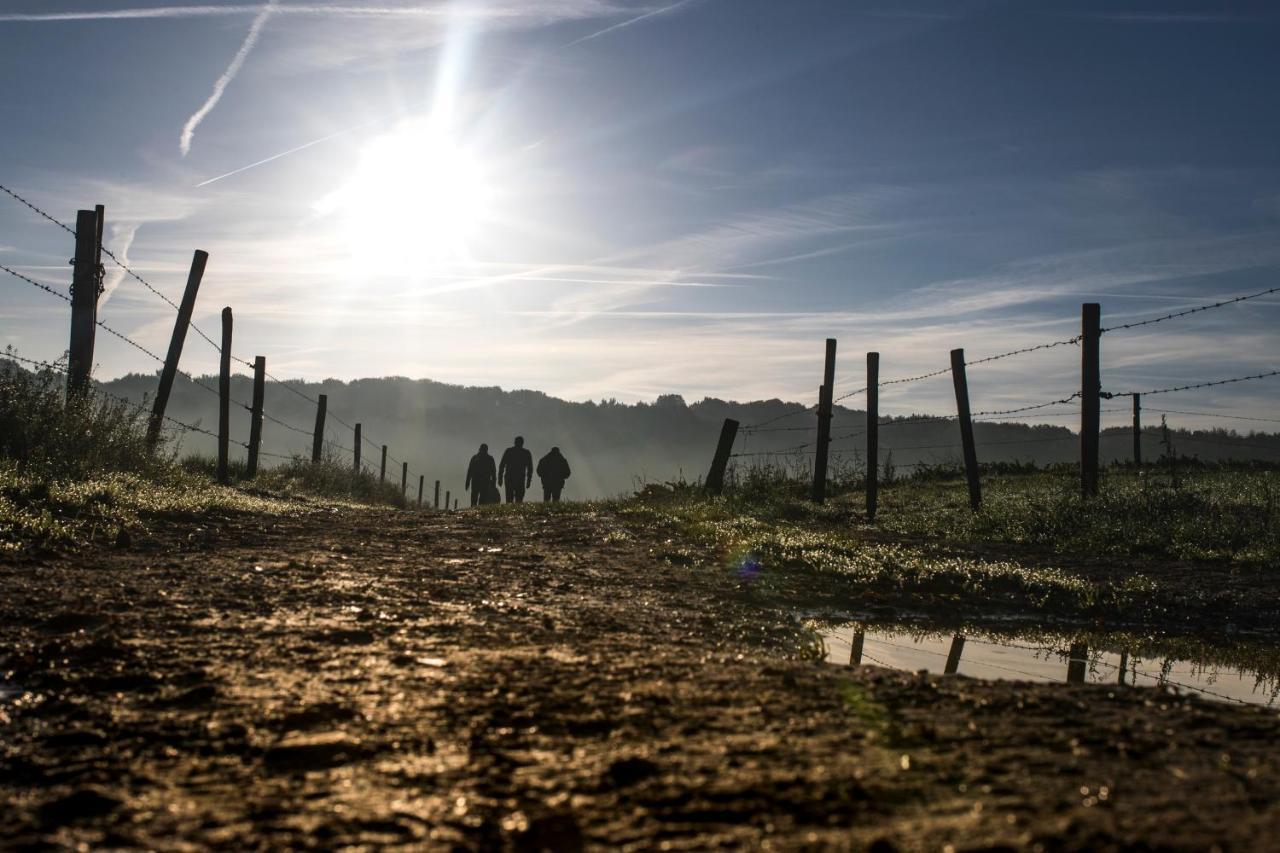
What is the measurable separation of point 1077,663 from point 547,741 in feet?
9.97

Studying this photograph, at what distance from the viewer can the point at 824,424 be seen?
56.5ft

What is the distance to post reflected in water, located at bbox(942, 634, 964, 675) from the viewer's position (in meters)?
4.15

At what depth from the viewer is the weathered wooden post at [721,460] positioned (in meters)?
19.1

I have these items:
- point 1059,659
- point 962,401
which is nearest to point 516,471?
point 962,401

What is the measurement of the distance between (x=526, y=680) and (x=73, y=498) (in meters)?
6.05

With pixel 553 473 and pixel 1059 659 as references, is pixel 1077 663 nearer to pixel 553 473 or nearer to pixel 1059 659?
pixel 1059 659

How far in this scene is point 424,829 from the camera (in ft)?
6.44

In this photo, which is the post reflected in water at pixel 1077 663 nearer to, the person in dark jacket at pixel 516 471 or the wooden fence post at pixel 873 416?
the wooden fence post at pixel 873 416

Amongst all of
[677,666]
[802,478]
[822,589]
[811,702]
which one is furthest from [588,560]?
[802,478]

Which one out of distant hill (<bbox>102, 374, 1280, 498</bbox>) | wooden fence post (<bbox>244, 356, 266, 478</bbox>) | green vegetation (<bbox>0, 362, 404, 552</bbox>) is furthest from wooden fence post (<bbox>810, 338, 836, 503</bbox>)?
distant hill (<bbox>102, 374, 1280, 498</bbox>)

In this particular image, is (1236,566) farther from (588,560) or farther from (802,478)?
(802,478)

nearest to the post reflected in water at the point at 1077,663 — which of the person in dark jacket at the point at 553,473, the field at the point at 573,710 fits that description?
the field at the point at 573,710

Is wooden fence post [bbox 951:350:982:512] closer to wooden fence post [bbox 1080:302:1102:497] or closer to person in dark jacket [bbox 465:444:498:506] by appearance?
wooden fence post [bbox 1080:302:1102:497]

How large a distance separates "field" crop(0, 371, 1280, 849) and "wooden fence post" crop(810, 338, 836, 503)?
990 cm
